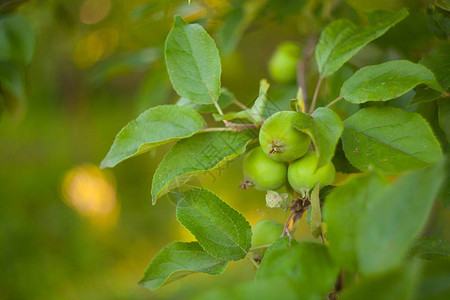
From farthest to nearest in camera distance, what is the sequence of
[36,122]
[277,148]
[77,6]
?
[36,122] → [77,6] → [277,148]

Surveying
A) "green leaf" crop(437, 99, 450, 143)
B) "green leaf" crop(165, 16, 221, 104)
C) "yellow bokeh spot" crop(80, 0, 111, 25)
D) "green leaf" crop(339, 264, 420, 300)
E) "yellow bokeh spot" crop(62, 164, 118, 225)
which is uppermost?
"yellow bokeh spot" crop(80, 0, 111, 25)

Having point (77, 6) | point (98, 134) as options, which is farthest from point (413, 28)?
point (98, 134)

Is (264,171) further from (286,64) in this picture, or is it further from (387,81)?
(286,64)

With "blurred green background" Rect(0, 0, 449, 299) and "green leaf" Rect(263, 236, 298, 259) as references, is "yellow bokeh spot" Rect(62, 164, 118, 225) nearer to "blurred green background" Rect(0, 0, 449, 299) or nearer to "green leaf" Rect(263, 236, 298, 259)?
"blurred green background" Rect(0, 0, 449, 299)

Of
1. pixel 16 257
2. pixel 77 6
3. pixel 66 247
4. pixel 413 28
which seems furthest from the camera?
pixel 66 247

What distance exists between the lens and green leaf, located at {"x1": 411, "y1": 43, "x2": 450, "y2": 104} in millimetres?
523

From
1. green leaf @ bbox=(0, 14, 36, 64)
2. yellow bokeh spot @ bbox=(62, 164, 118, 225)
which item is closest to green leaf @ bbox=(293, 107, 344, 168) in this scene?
green leaf @ bbox=(0, 14, 36, 64)

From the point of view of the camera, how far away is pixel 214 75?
0.57 m

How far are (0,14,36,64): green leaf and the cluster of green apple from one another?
0.63 metres

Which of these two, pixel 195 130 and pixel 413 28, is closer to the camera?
pixel 195 130

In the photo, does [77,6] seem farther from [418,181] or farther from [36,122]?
[418,181]

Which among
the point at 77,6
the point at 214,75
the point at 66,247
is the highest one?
the point at 77,6

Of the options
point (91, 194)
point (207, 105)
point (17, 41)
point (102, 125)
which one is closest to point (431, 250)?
point (207, 105)

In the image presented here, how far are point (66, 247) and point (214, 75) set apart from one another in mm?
2364
